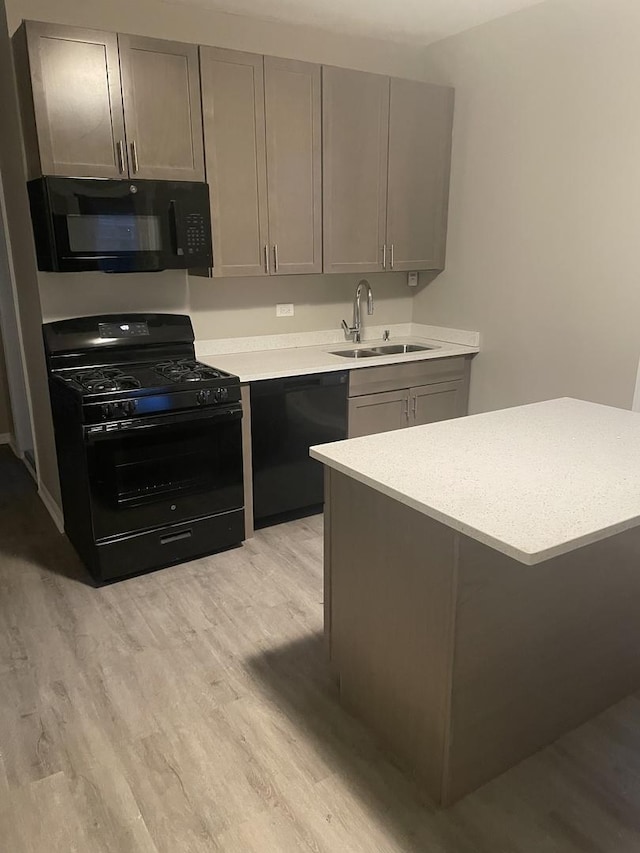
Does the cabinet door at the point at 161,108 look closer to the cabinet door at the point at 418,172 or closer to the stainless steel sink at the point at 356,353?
the cabinet door at the point at 418,172

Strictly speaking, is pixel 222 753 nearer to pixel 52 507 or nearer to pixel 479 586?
pixel 479 586

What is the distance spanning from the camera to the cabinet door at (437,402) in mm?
3748

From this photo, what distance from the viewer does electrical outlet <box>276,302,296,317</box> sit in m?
3.81

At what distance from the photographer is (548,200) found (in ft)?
11.0

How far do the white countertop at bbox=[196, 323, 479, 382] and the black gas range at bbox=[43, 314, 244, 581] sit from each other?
0.25 metres

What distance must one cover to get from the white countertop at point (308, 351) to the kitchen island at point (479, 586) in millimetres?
1291

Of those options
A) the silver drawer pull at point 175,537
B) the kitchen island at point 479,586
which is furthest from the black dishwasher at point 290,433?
the kitchen island at point 479,586

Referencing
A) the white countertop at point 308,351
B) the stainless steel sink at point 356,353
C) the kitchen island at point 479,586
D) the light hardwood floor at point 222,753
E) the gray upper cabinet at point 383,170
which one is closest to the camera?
the kitchen island at point 479,586

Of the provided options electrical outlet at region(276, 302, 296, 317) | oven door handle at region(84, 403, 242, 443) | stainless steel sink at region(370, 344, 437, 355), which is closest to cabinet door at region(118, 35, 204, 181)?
electrical outlet at region(276, 302, 296, 317)

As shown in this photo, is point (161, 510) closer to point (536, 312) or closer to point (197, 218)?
point (197, 218)

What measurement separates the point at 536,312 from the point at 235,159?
1814 millimetres

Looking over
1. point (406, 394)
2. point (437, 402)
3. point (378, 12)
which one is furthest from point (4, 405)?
point (378, 12)

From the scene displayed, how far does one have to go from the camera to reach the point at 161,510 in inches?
117

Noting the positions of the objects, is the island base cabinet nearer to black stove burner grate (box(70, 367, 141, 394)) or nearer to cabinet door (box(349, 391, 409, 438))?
black stove burner grate (box(70, 367, 141, 394))
